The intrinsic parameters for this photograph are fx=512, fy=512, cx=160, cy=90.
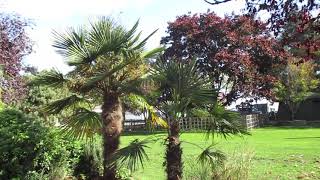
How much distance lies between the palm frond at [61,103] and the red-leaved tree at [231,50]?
2455 centimetres

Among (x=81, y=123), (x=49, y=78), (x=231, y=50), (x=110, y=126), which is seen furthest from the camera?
(x=231, y=50)

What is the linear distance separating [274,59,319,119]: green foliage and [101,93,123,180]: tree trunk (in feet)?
112

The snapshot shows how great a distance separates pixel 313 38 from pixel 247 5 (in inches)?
49.0

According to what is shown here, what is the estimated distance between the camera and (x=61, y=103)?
32.0 ft

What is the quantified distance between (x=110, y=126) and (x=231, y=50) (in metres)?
27.7

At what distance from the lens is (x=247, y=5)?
566 cm

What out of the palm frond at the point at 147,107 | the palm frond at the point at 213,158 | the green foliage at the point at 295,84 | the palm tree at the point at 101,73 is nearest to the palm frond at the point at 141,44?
the palm tree at the point at 101,73

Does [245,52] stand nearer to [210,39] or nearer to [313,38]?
[210,39]

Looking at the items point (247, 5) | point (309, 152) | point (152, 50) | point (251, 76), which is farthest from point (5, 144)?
point (251, 76)

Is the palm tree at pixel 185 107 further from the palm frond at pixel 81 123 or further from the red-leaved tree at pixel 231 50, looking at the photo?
the red-leaved tree at pixel 231 50

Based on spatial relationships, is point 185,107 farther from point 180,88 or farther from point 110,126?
point 110,126

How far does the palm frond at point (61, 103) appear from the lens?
31.6 feet

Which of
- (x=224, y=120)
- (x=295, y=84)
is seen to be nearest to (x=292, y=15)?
(x=224, y=120)

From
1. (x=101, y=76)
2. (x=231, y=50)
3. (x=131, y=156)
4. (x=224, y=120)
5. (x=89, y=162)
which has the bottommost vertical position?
(x=89, y=162)
